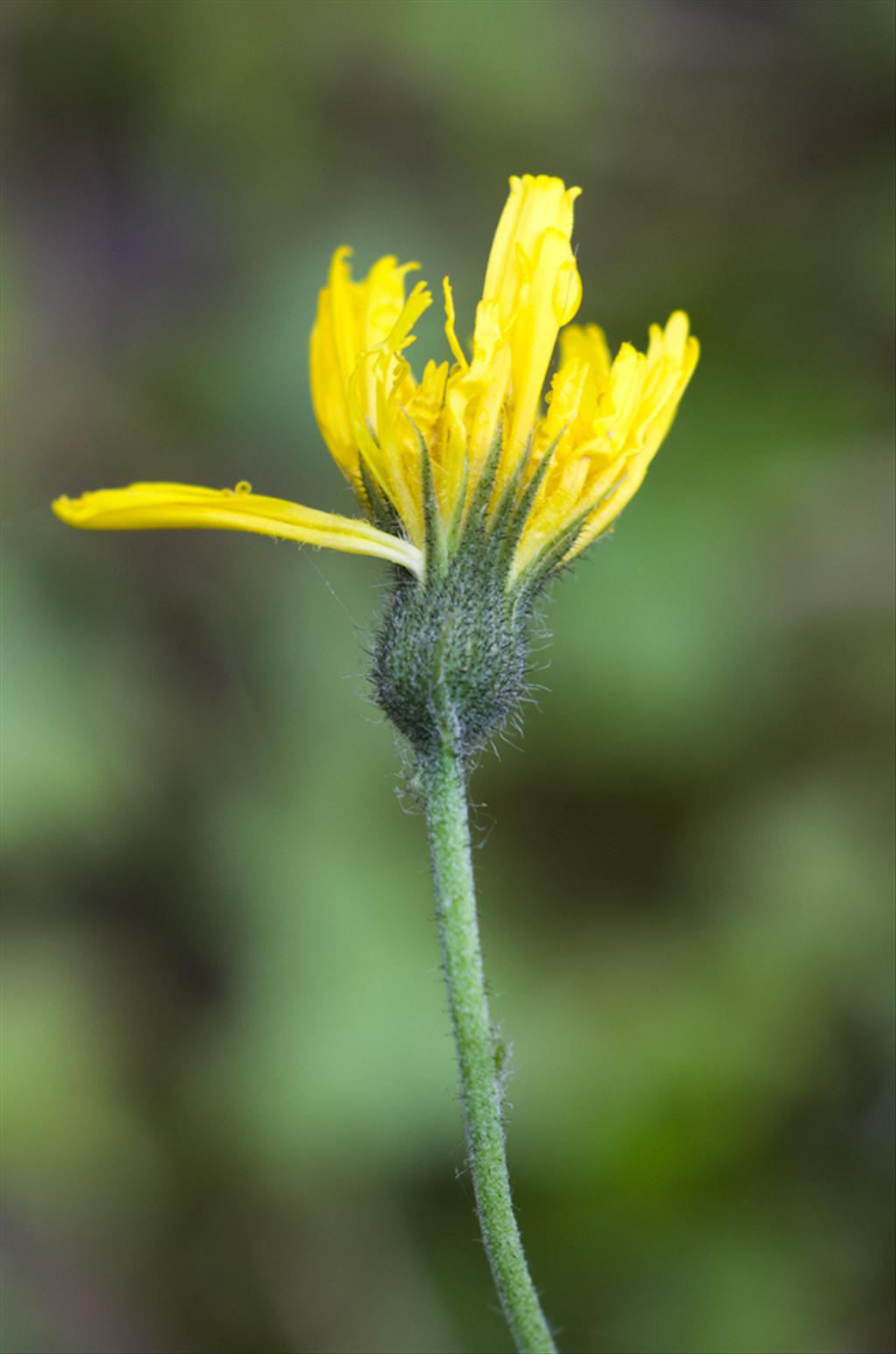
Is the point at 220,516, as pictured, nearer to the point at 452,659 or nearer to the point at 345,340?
the point at 452,659

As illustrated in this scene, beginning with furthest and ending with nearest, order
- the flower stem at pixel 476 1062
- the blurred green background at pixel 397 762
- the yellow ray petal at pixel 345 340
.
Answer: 1. the blurred green background at pixel 397 762
2. the yellow ray petal at pixel 345 340
3. the flower stem at pixel 476 1062

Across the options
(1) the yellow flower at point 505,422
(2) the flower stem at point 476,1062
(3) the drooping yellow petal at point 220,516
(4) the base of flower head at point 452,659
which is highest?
(1) the yellow flower at point 505,422

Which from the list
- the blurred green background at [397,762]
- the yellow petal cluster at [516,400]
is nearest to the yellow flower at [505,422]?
the yellow petal cluster at [516,400]

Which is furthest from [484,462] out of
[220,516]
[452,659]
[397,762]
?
[397,762]

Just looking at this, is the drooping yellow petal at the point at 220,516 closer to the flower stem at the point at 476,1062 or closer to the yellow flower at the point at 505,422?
the yellow flower at the point at 505,422

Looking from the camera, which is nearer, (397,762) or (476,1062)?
(476,1062)

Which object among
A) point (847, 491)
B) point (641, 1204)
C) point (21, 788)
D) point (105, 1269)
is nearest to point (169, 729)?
point (21, 788)

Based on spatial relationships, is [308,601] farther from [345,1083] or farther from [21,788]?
[345,1083]
